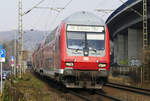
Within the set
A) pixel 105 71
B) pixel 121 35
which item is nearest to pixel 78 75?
pixel 105 71

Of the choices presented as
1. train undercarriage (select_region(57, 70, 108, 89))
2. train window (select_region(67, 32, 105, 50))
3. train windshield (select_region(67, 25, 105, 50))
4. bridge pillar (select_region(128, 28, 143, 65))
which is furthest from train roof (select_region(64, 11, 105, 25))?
bridge pillar (select_region(128, 28, 143, 65))

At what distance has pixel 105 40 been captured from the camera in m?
14.2

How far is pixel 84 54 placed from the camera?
45.2 feet

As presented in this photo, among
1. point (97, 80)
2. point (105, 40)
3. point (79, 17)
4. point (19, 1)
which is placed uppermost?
point (19, 1)

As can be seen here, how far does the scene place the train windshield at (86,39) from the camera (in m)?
13.9

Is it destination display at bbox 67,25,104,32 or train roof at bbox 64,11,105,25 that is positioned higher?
train roof at bbox 64,11,105,25

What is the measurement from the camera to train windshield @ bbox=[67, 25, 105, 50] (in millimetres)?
13937

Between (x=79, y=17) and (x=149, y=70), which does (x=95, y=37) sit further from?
(x=149, y=70)

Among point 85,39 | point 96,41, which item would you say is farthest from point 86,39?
point 96,41

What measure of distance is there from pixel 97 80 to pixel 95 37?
207 cm

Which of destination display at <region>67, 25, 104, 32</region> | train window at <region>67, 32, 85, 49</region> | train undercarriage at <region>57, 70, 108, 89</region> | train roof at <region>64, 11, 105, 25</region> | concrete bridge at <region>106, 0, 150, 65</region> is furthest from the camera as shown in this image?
concrete bridge at <region>106, 0, 150, 65</region>

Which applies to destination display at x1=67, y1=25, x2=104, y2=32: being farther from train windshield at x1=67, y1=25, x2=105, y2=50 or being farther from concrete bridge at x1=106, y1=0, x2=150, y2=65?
concrete bridge at x1=106, y1=0, x2=150, y2=65

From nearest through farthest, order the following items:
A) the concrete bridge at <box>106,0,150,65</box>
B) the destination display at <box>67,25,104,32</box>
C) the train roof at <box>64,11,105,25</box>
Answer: the destination display at <box>67,25,104,32</box> → the train roof at <box>64,11,105,25</box> → the concrete bridge at <box>106,0,150,65</box>

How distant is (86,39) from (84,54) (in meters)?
0.79
